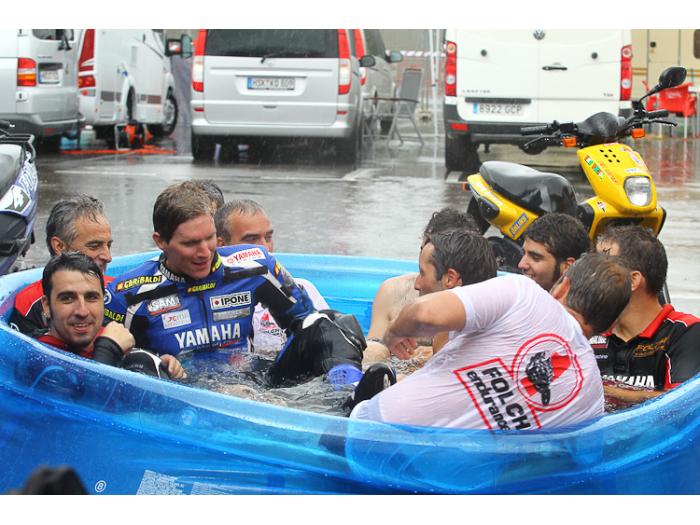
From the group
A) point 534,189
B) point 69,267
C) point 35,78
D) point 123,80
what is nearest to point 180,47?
point 123,80

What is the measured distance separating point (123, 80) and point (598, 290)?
13.5m

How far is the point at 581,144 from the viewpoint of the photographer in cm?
596

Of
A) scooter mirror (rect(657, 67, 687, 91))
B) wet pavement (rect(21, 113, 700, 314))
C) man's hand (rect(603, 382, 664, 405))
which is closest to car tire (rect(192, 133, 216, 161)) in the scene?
wet pavement (rect(21, 113, 700, 314))

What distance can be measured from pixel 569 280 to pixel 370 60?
11677mm

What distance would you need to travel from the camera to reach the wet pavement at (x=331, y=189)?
8.70 meters

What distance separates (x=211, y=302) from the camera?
4566mm

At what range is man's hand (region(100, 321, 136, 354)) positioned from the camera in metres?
4.12

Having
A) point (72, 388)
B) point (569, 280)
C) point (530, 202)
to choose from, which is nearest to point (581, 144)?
point (530, 202)

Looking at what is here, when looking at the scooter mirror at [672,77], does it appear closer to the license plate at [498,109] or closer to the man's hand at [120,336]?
the man's hand at [120,336]

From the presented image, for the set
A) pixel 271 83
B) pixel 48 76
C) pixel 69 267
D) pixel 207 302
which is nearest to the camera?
pixel 69 267

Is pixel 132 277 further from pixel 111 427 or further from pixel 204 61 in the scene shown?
pixel 204 61

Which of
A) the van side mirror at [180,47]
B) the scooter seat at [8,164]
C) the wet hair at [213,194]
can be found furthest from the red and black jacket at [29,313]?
the van side mirror at [180,47]

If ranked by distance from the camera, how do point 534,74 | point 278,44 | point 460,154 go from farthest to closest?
point 460,154 < point 278,44 < point 534,74

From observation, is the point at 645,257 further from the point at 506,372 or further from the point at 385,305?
the point at 385,305
